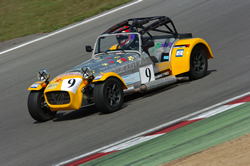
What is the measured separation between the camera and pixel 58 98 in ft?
25.8

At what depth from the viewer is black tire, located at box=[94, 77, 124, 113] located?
761cm

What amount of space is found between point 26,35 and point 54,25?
130cm

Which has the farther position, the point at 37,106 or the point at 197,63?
the point at 197,63

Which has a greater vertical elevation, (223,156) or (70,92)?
(70,92)

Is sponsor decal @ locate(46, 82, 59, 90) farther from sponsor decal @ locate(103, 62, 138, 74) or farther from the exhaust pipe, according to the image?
the exhaust pipe

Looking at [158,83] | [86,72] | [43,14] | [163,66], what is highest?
[43,14]

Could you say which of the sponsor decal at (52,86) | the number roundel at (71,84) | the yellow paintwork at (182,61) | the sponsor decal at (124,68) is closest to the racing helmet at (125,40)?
the sponsor decal at (124,68)

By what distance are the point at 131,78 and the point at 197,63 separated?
6.33 feet

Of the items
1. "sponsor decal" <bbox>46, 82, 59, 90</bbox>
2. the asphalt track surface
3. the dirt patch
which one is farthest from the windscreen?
the dirt patch

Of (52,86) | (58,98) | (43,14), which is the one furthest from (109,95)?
(43,14)

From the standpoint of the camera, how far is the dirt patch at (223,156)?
457 cm

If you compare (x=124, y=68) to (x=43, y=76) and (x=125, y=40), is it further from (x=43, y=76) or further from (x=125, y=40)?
(x=43, y=76)

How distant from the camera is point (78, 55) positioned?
13.5 meters

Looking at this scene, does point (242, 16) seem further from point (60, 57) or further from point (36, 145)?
point (36, 145)
